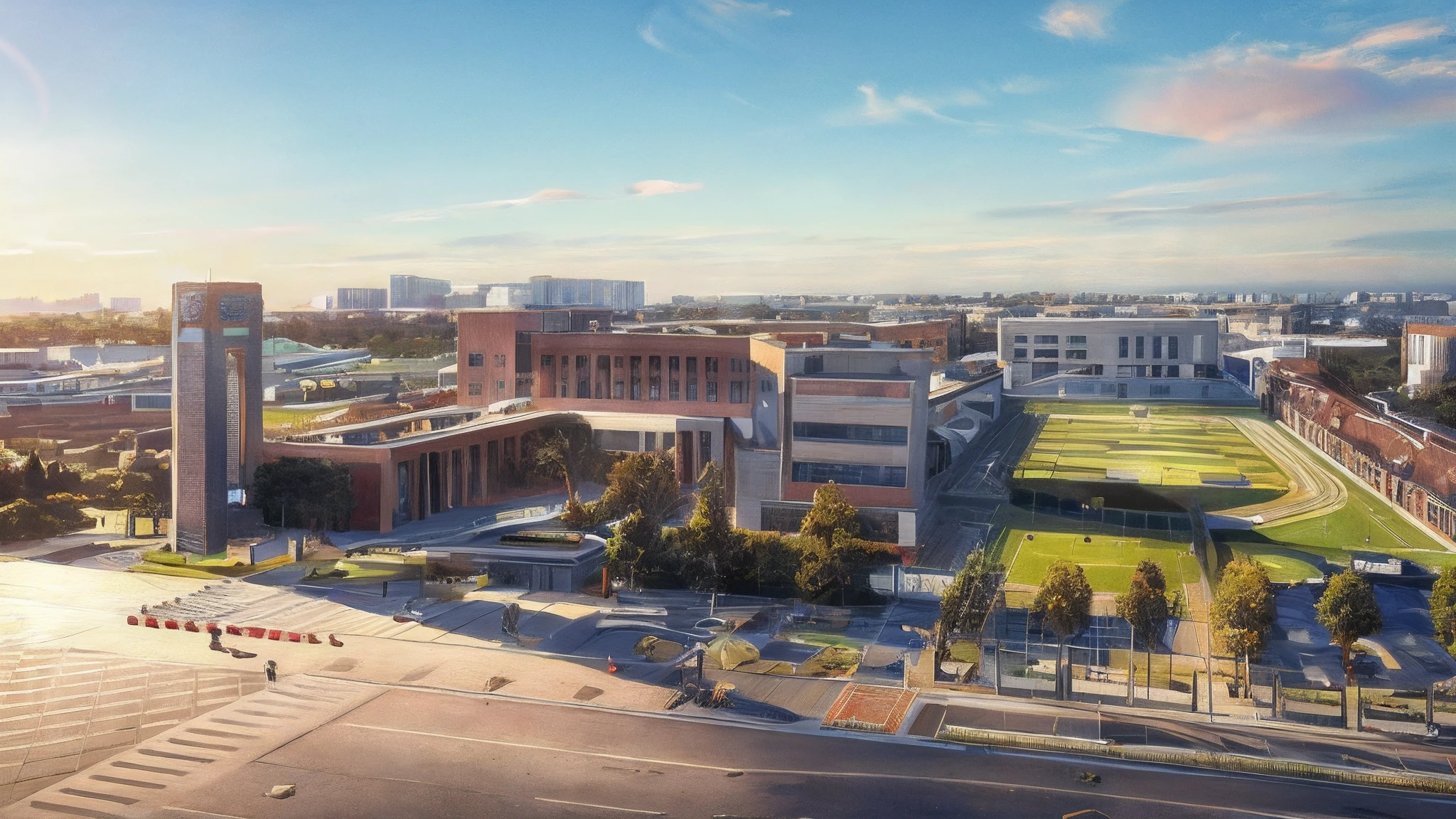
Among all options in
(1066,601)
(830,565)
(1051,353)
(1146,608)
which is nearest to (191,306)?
(830,565)

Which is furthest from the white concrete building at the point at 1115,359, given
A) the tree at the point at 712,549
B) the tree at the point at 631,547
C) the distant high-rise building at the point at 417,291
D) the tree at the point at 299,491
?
the distant high-rise building at the point at 417,291

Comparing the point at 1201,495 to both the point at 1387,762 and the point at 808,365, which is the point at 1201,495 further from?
the point at 1387,762

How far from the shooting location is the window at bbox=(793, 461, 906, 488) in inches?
1654

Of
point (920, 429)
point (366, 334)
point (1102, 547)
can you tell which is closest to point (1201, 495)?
point (1102, 547)

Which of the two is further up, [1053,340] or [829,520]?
[1053,340]

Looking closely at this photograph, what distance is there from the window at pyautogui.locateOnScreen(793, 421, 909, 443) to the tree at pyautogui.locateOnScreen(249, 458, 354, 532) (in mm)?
18224

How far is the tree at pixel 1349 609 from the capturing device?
2636 cm

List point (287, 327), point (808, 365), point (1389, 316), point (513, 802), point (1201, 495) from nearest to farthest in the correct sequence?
point (513, 802) < point (1201, 495) < point (808, 365) < point (1389, 316) < point (287, 327)

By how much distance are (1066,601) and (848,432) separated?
602 inches

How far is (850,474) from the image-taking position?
1694 inches

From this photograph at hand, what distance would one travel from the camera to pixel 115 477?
50281mm

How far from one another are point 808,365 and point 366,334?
79048mm

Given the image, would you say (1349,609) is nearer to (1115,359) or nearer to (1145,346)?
(1115,359)

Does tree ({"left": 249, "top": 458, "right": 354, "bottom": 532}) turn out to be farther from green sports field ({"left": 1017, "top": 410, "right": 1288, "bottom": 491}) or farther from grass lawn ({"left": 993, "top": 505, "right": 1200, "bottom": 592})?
green sports field ({"left": 1017, "top": 410, "right": 1288, "bottom": 491})
